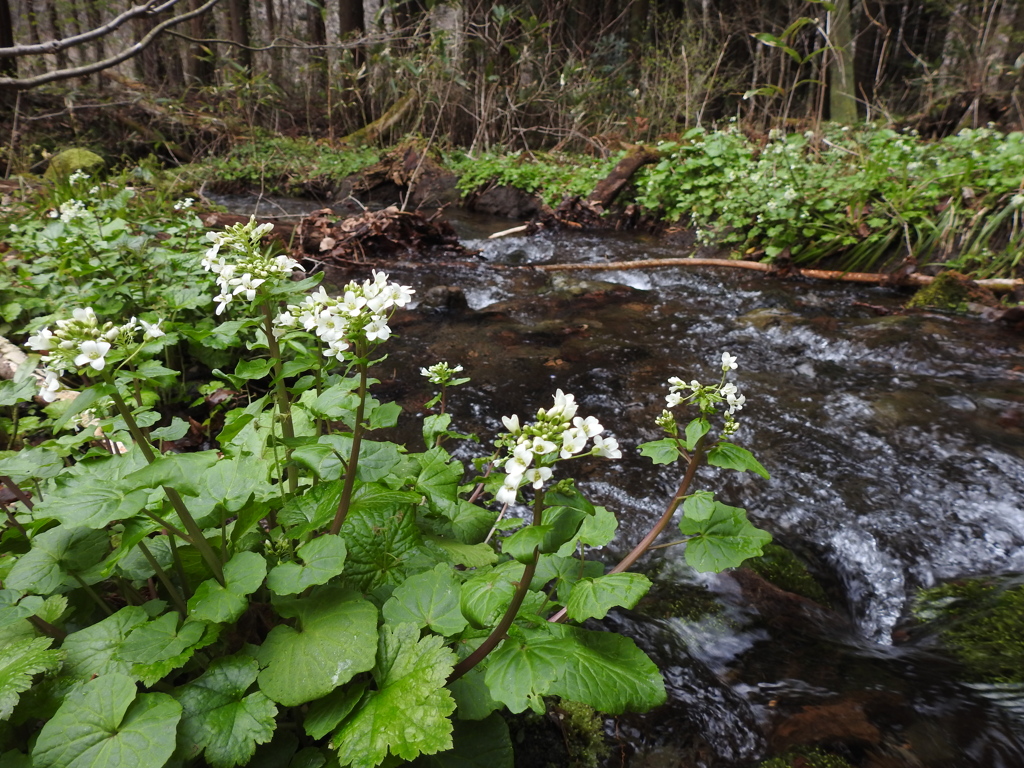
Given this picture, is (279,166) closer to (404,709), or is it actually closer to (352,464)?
(352,464)

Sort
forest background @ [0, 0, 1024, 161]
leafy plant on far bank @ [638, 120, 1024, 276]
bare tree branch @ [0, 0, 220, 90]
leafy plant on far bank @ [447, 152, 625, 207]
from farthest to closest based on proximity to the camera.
→ 1. forest background @ [0, 0, 1024, 161]
2. leafy plant on far bank @ [447, 152, 625, 207]
3. leafy plant on far bank @ [638, 120, 1024, 276]
4. bare tree branch @ [0, 0, 220, 90]

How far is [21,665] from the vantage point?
0.96 meters

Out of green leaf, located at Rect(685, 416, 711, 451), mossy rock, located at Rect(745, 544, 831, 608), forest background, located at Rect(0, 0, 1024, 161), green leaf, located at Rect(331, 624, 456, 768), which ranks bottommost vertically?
mossy rock, located at Rect(745, 544, 831, 608)

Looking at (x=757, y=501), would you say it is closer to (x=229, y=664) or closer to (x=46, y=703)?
(x=229, y=664)

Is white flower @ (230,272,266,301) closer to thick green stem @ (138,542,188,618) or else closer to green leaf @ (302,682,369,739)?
thick green stem @ (138,542,188,618)

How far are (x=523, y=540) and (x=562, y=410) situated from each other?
0.75 feet

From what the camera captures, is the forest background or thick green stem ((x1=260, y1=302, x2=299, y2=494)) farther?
the forest background

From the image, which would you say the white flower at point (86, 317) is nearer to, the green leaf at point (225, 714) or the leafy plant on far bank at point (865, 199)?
the green leaf at point (225, 714)

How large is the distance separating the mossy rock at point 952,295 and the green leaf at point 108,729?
546cm

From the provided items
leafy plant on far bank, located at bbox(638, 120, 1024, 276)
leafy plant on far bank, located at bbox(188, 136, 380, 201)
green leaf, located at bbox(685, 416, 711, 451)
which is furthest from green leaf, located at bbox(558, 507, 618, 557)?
leafy plant on far bank, located at bbox(188, 136, 380, 201)

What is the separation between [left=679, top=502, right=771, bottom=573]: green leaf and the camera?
1.20 metres

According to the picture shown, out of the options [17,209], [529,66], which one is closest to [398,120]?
[529,66]

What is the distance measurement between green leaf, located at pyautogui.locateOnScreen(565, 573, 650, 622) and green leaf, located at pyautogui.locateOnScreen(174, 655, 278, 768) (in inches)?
23.3

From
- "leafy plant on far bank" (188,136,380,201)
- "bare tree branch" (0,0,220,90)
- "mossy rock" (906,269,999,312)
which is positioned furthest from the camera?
"leafy plant on far bank" (188,136,380,201)
